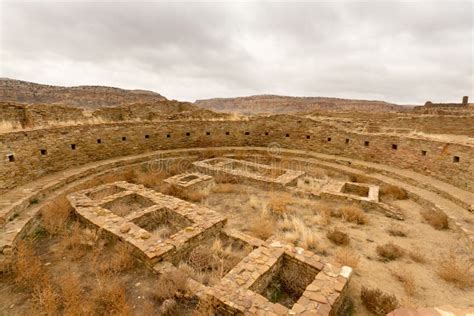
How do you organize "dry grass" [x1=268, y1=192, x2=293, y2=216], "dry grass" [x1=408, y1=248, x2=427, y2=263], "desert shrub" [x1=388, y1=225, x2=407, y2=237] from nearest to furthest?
"dry grass" [x1=408, y1=248, x2=427, y2=263] < "desert shrub" [x1=388, y1=225, x2=407, y2=237] < "dry grass" [x1=268, y1=192, x2=293, y2=216]

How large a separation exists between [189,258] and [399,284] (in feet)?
13.3

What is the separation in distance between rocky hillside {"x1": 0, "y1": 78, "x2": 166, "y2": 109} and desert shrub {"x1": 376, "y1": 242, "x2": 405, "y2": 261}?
76.5ft

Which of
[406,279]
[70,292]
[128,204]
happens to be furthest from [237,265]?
[128,204]

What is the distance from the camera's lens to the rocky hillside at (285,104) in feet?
142

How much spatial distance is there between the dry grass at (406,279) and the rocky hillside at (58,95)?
23.9 meters

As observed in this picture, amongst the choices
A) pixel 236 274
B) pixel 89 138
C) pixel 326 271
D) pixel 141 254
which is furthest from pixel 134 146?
pixel 326 271

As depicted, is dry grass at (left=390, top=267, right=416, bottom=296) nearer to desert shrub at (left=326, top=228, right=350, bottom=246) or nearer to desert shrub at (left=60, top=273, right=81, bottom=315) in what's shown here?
desert shrub at (left=326, top=228, right=350, bottom=246)

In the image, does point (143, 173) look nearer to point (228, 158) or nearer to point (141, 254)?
point (228, 158)

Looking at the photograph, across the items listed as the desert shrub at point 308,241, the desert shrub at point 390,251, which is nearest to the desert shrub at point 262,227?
the desert shrub at point 308,241

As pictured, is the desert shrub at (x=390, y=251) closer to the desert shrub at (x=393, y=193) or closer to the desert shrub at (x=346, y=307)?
the desert shrub at (x=346, y=307)

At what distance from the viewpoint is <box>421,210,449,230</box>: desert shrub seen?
6475 mm

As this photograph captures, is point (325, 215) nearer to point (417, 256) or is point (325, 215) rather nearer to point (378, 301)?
point (417, 256)

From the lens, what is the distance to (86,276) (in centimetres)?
464

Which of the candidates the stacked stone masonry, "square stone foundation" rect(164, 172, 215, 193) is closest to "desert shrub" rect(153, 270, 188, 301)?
the stacked stone masonry
